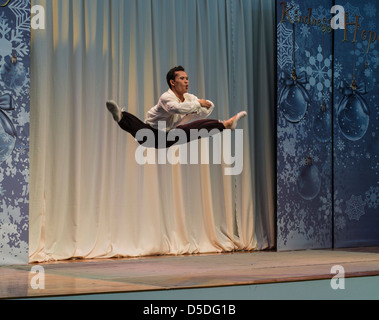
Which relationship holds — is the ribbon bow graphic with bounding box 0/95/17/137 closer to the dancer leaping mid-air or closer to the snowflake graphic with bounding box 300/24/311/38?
the dancer leaping mid-air

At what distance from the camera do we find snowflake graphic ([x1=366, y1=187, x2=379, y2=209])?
8250 millimetres

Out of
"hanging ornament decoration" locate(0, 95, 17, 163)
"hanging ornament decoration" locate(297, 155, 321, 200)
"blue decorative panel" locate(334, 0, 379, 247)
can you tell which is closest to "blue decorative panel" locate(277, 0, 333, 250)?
"hanging ornament decoration" locate(297, 155, 321, 200)

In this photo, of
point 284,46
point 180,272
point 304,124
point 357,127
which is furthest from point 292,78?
point 180,272

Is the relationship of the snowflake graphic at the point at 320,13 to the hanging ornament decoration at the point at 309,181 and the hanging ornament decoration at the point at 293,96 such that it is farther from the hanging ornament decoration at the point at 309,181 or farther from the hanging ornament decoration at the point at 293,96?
the hanging ornament decoration at the point at 309,181

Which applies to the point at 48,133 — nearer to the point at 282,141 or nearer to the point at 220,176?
the point at 220,176

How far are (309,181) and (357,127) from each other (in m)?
0.90

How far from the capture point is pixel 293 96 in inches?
306

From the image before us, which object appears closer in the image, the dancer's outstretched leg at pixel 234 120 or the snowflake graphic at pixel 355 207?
the dancer's outstretched leg at pixel 234 120

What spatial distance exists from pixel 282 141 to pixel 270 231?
1006 millimetres

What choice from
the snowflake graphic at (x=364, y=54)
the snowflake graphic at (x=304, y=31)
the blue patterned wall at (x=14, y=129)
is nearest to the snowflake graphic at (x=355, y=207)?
the snowflake graphic at (x=364, y=54)

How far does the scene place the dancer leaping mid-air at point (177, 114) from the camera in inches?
224

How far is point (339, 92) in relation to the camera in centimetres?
809

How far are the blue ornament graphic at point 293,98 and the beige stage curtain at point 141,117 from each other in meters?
0.28

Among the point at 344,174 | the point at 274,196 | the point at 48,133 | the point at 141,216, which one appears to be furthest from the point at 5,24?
the point at 344,174
